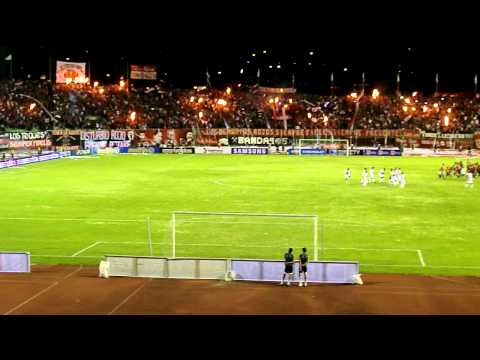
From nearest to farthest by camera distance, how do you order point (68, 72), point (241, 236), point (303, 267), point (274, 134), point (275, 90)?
point (303, 267), point (241, 236), point (68, 72), point (274, 134), point (275, 90)

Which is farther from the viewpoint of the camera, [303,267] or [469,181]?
[469,181]

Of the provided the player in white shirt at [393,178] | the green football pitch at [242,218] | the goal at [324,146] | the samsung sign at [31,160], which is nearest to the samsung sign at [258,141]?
the goal at [324,146]

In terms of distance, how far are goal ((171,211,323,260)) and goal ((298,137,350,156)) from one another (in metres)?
50.3

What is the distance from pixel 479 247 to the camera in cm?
2225

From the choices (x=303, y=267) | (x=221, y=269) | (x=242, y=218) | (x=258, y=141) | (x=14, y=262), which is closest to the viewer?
(x=303, y=267)

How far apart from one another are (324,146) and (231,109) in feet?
64.6

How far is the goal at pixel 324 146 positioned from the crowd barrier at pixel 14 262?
198 ft

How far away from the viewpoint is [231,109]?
93.7m

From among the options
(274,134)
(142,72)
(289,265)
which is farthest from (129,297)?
(142,72)

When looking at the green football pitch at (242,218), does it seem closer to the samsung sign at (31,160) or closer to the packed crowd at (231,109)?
the samsung sign at (31,160)

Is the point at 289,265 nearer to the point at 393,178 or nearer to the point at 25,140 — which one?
the point at 393,178

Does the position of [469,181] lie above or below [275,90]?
below

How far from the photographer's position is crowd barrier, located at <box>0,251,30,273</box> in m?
18.2
